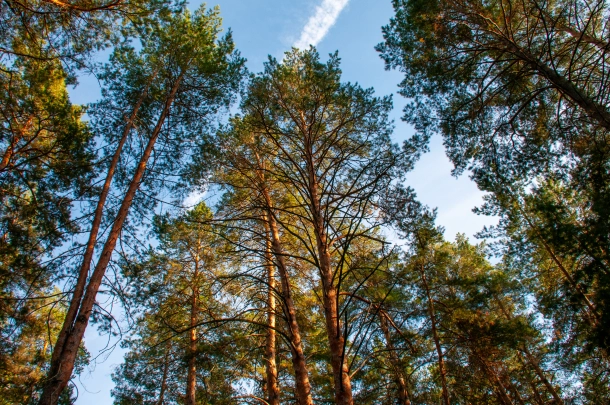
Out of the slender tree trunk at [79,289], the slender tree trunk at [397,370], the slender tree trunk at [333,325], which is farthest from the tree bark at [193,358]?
the slender tree trunk at [333,325]

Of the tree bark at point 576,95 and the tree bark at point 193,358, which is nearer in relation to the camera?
the tree bark at point 576,95

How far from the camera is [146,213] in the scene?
25.6 feet

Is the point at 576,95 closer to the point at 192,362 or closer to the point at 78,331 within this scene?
the point at 78,331

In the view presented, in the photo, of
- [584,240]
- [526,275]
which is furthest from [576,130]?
[526,275]

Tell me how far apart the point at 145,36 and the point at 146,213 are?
4.25 metres

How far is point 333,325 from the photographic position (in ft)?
10.7

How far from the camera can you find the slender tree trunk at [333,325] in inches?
111

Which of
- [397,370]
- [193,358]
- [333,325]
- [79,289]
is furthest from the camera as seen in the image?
[193,358]

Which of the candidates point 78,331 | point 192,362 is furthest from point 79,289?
point 192,362

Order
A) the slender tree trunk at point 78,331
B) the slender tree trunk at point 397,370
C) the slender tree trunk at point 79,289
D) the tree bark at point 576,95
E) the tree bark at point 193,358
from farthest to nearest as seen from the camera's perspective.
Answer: the tree bark at point 193,358
the tree bark at point 576,95
the slender tree trunk at point 79,289
the slender tree trunk at point 78,331
the slender tree trunk at point 397,370

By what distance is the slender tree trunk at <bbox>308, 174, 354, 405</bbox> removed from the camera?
9.29ft

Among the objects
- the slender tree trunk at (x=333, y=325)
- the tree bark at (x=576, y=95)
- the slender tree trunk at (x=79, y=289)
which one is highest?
the tree bark at (x=576, y=95)

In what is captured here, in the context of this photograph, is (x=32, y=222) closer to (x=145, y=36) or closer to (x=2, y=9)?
(x=2, y=9)

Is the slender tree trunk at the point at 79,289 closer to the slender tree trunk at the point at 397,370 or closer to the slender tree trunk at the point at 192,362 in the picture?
the slender tree trunk at the point at 192,362
